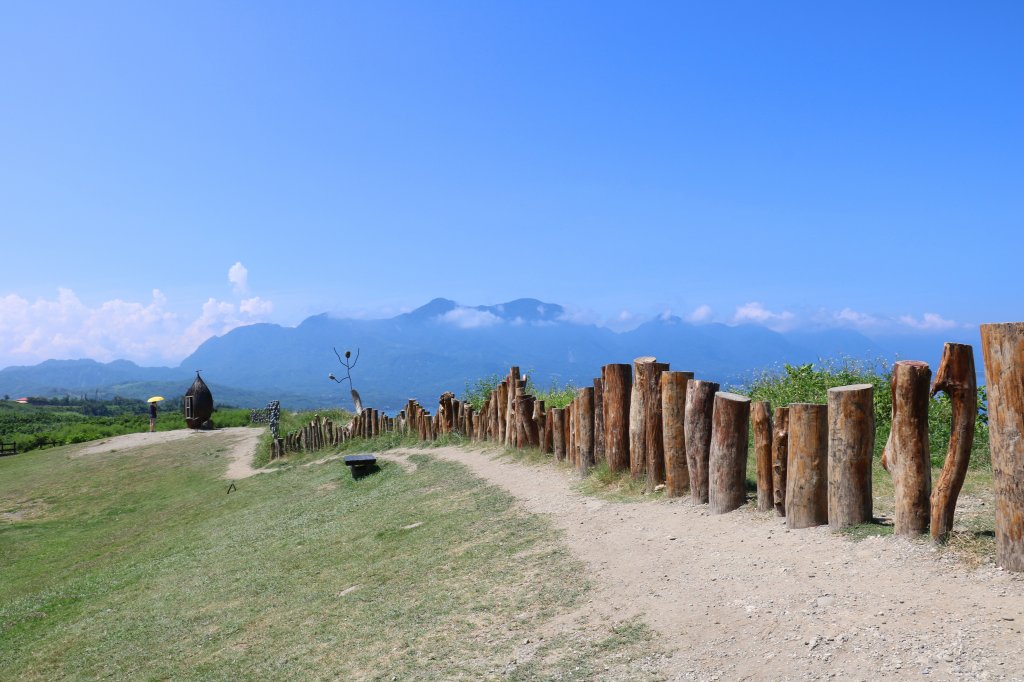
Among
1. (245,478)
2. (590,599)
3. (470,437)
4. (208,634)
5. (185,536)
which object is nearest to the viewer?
(590,599)

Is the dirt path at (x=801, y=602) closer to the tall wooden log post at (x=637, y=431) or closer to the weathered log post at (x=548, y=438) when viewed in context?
the tall wooden log post at (x=637, y=431)

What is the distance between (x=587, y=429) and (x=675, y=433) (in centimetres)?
263

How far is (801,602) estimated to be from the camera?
5793 millimetres

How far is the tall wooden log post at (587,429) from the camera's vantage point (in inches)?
467

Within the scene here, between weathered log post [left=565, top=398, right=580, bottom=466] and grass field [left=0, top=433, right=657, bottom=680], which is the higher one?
weathered log post [left=565, top=398, right=580, bottom=466]

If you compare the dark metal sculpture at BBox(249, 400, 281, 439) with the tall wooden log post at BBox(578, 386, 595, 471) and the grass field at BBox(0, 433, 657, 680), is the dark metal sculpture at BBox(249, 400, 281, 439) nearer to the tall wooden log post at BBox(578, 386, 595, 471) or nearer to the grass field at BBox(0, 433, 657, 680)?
the grass field at BBox(0, 433, 657, 680)

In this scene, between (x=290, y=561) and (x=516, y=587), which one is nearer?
(x=516, y=587)

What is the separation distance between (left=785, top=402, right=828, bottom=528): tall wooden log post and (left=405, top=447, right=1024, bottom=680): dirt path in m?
0.19

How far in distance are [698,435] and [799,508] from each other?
5.76ft

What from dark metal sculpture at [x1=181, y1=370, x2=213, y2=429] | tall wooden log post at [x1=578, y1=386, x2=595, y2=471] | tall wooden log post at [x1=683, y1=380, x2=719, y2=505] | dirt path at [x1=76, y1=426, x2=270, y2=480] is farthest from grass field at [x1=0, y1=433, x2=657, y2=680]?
dark metal sculpture at [x1=181, y1=370, x2=213, y2=429]

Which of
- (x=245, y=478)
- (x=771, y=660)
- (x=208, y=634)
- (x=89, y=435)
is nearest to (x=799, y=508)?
(x=771, y=660)

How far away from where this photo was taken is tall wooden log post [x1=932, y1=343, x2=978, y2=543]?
20.3 feet

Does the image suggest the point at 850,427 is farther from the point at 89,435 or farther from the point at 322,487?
the point at 89,435

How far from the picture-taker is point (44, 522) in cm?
1950
